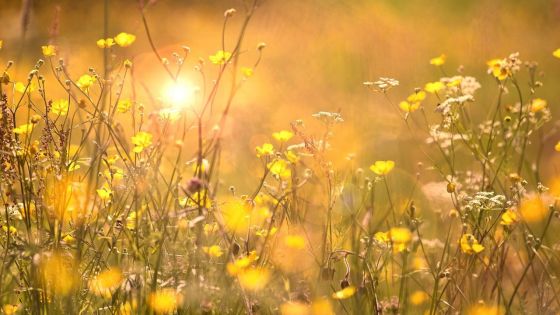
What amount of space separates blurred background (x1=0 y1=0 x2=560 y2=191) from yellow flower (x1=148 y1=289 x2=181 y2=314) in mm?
1582

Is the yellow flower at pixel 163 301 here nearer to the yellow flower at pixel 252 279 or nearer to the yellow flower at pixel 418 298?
the yellow flower at pixel 252 279

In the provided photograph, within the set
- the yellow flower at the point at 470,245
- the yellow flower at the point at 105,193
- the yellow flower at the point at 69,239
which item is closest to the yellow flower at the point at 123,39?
the yellow flower at the point at 105,193

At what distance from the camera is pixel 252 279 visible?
1.63 metres

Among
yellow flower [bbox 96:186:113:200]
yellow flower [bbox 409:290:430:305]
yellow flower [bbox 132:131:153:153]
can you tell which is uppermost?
yellow flower [bbox 132:131:153:153]

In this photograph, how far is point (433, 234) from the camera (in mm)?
2672

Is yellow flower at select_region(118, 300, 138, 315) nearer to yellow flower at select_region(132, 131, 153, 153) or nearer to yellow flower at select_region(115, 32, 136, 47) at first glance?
yellow flower at select_region(132, 131, 153, 153)

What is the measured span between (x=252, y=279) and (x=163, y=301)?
189 millimetres

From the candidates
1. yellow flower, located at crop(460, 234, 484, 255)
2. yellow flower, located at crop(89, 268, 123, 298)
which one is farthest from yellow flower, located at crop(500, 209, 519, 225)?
yellow flower, located at crop(89, 268, 123, 298)

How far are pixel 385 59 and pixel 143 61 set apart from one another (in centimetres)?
156

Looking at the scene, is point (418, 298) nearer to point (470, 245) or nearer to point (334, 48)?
point (470, 245)

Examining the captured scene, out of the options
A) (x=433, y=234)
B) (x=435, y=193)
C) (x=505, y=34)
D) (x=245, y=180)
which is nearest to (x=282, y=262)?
(x=435, y=193)

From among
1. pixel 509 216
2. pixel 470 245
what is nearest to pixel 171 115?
pixel 470 245

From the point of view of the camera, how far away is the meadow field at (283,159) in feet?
5.35

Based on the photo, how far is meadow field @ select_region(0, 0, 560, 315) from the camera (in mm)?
1632
